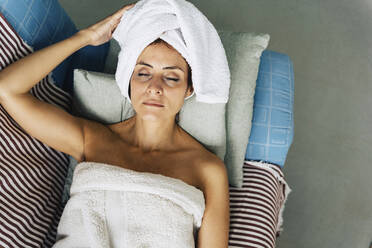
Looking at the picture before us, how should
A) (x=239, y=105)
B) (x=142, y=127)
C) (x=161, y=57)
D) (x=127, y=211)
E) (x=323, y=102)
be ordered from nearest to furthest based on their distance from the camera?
(x=127, y=211), (x=161, y=57), (x=142, y=127), (x=239, y=105), (x=323, y=102)

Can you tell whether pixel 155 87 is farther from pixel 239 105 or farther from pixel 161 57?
pixel 239 105

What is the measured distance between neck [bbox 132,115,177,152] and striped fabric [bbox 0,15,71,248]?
33 cm

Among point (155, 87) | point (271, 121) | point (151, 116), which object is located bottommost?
point (271, 121)

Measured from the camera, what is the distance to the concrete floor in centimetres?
201

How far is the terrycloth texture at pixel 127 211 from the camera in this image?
3.63 feet

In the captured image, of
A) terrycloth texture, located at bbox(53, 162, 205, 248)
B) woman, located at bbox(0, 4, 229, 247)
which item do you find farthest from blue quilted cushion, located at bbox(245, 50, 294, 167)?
terrycloth texture, located at bbox(53, 162, 205, 248)

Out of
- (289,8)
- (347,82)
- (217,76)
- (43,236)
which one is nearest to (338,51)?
(347,82)

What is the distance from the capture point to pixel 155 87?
120cm

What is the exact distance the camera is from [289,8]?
257 centimetres

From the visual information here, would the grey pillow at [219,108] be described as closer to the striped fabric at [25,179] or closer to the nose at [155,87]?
the striped fabric at [25,179]

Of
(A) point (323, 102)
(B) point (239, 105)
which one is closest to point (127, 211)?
(B) point (239, 105)

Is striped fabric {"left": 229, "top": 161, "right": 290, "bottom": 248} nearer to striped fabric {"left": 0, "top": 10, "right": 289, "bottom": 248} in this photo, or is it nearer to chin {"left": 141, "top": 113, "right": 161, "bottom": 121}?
striped fabric {"left": 0, "top": 10, "right": 289, "bottom": 248}

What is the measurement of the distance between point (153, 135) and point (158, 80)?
0.83ft

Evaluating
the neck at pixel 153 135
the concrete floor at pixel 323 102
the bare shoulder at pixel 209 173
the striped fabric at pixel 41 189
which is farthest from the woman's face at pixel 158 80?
the concrete floor at pixel 323 102
